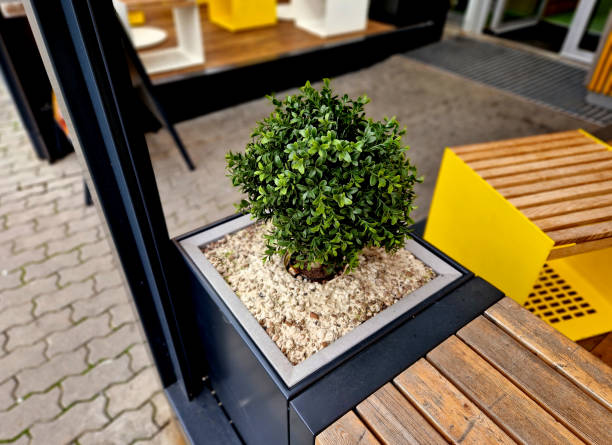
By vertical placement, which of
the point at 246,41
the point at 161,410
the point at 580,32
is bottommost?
the point at 161,410

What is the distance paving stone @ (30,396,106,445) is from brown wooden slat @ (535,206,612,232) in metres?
2.00

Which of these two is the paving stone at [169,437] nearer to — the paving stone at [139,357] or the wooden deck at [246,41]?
the paving stone at [139,357]

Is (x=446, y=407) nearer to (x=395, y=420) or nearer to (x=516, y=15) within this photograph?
(x=395, y=420)

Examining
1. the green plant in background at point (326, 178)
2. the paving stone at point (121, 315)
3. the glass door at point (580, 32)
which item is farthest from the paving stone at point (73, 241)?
the glass door at point (580, 32)

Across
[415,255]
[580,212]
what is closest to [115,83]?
[415,255]

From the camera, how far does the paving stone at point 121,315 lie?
7.82 feet

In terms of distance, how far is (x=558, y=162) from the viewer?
1.94 meters

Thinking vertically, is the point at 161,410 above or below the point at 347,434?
below

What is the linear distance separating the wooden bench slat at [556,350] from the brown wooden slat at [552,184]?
0.60 meters

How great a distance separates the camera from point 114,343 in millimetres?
2275

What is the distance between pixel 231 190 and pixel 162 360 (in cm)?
178

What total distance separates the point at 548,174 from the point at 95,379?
2.36 meters

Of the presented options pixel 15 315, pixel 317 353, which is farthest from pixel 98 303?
pixel 317 353

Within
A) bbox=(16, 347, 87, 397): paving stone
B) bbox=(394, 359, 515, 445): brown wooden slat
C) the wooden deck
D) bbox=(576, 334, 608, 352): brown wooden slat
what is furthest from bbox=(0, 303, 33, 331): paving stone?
bbox=(576, 334, 608, 352): brown wooden slat
